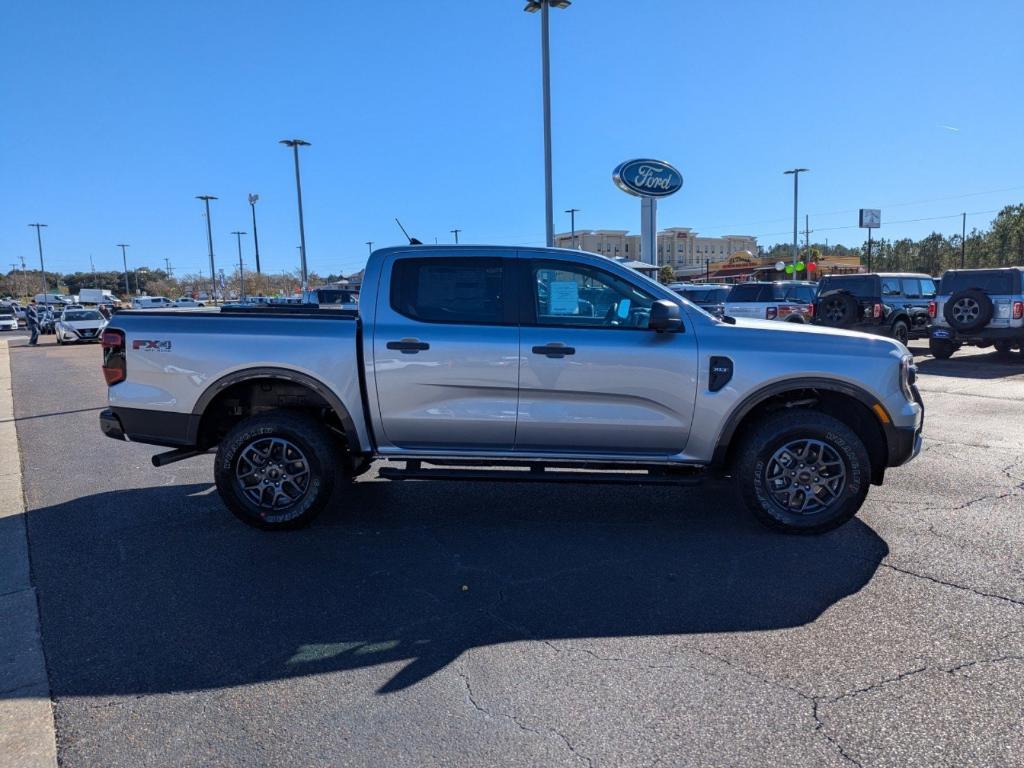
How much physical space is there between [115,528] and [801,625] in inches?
183

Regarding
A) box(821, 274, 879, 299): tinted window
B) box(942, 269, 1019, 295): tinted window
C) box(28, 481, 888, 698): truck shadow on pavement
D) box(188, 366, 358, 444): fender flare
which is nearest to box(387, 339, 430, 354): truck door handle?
box(188, 366, 358, 444): fender flare

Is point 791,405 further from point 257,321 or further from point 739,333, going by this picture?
point 257,321

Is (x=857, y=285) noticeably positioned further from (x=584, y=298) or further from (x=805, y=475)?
(x=584, y=298)

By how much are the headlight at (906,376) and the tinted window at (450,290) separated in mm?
2698

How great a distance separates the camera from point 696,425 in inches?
186

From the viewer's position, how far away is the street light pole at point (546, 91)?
15.7 m

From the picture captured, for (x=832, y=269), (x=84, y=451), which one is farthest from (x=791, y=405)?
(x=832, y=269)

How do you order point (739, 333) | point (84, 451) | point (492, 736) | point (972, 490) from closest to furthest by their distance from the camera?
point (492, 736), point (739, 333), point (972, 490), point (84, 451)

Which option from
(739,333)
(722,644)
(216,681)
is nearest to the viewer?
(216,681)

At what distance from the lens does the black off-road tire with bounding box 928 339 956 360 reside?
1508cm

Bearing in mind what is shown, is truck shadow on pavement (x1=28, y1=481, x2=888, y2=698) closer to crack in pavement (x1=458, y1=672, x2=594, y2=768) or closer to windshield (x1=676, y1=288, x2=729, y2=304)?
crack in pavement (x1=458, y1=672, x2=594, y2=768)

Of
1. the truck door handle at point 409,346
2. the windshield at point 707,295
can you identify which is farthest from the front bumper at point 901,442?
the windshield at point 707,295

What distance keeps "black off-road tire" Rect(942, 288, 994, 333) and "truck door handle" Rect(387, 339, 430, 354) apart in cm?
1339

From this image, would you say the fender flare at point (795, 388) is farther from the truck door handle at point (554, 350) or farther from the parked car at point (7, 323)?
the parked car at point (7, 323)
